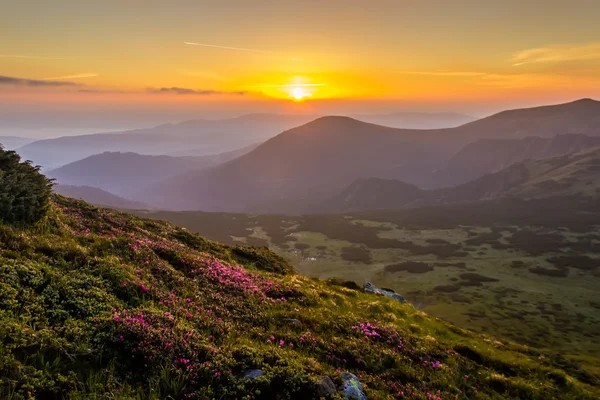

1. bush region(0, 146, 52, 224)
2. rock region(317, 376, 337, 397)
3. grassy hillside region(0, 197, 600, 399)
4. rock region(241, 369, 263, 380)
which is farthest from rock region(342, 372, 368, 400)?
bush region(0, 146, 52, 224)

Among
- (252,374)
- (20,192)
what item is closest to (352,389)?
(252,374)

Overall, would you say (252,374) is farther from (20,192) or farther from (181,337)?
(20,192)

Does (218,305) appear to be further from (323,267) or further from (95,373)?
(323,267)

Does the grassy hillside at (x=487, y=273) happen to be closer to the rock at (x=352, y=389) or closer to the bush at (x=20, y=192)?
the rock at (x=352, y=389)

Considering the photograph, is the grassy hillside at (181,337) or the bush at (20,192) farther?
the bush at (20,192)

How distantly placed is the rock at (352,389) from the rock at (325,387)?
1.55ft

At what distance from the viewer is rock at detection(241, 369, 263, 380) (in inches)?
374

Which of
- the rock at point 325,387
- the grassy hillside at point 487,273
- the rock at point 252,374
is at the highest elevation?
the rock at point 252,374

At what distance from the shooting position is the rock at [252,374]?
9.51 meters

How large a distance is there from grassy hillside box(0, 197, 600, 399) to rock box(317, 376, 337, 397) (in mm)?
138

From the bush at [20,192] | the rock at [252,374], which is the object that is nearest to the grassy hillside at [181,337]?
the rock at [252,374]

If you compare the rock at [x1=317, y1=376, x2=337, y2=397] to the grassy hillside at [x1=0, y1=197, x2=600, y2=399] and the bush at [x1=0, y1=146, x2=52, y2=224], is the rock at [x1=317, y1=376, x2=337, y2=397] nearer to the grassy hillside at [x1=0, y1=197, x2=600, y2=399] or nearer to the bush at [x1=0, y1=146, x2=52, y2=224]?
the grassy hillside at [x1=0, y1=197, x2=600, y2=399]

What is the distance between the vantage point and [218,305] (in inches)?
574

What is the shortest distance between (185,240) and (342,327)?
1682cm
